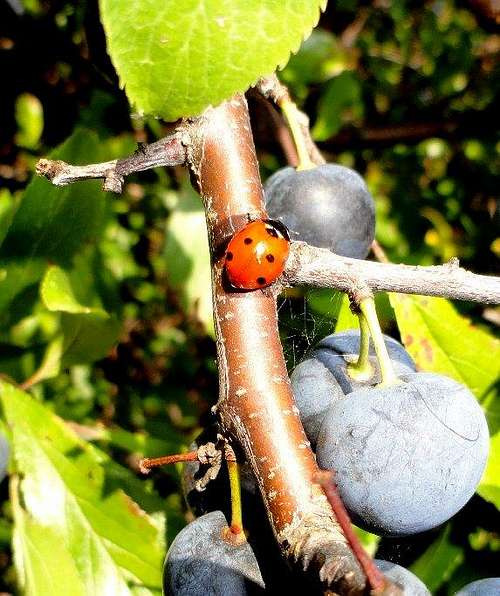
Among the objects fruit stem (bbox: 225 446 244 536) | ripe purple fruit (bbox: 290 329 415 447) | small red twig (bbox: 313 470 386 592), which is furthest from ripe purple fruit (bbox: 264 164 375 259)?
small red twig (bbox: 313 470 386 592)

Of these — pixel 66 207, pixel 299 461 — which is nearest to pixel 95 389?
pixel 66 207

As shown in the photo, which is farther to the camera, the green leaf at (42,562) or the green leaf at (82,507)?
the green leaf at (82,507)

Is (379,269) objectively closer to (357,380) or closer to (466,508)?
(357,380)

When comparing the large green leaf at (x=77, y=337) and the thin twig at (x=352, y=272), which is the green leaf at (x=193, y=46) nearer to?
the thin twig at (x=352, y=272)

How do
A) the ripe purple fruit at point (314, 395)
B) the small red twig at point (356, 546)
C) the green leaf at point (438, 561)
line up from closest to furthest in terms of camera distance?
the small red twig at point (356, 546) < the ripe purple fruit at point (314, 395) < the green leaf at point (438, 561)

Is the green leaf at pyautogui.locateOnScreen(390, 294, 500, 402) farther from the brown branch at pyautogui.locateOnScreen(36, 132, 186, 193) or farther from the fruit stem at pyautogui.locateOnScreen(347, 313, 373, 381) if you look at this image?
the brown branch at pyautogui.locateOnScreen(36, 132, 186, 193)

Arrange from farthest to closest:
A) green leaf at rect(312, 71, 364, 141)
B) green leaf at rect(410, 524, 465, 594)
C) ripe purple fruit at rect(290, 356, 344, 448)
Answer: green leaf at rect(312, 71, 364, 141)
green leaf at rect(410, 524, 465, 594)
ripe purple fruit at rect(290, 356, 344, 448)

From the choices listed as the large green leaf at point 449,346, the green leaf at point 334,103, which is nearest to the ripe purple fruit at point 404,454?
the large green leaf at point 449,346

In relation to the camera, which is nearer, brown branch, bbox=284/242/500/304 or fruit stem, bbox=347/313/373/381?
brown branch, bbox=284/242/500/304
